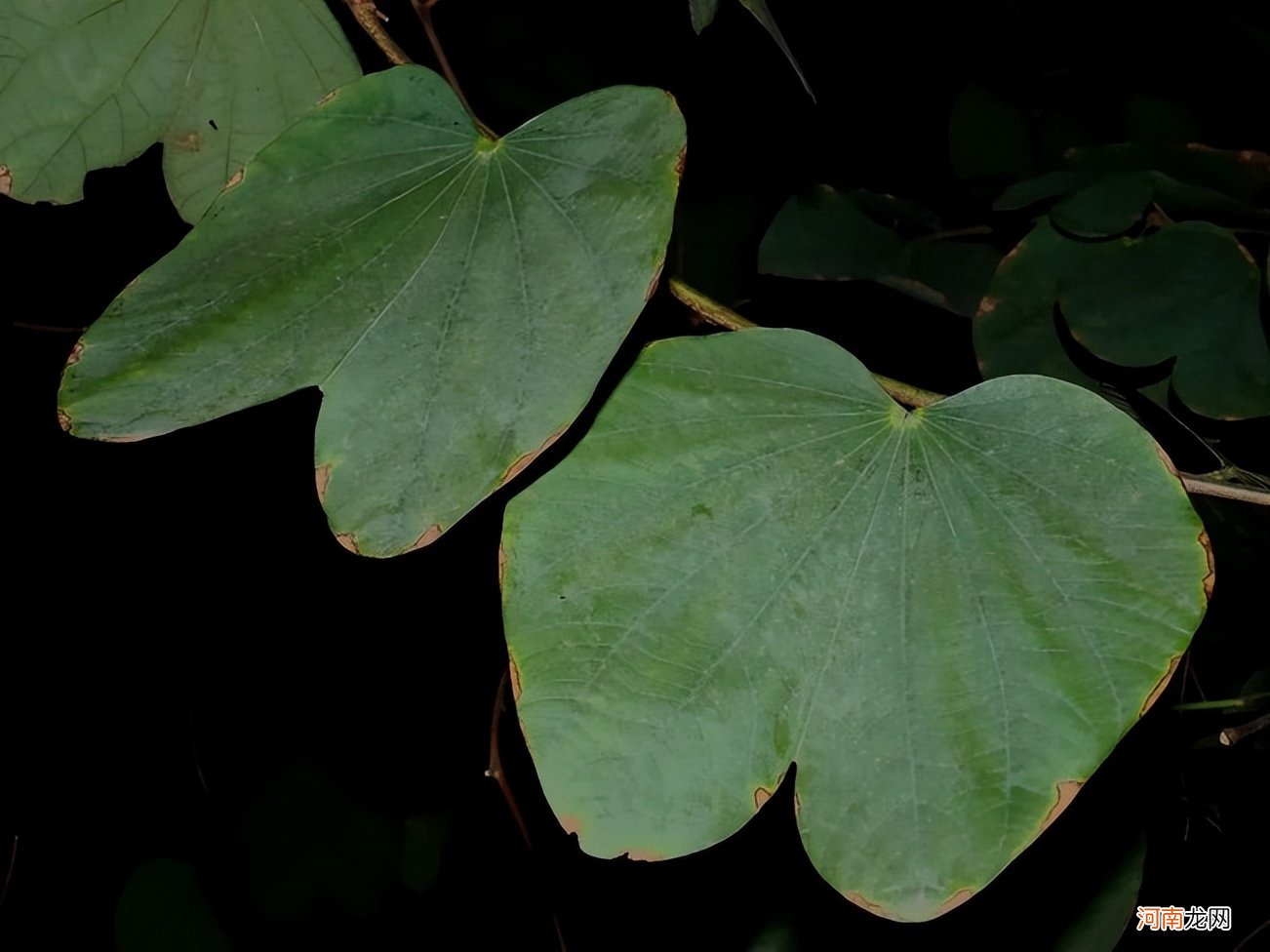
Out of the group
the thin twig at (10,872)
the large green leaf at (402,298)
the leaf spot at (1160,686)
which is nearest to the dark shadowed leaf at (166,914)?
the thin twig at (10,872)

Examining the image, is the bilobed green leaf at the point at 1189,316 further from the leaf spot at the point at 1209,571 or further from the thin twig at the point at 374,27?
the thin twig at the point at 374,27

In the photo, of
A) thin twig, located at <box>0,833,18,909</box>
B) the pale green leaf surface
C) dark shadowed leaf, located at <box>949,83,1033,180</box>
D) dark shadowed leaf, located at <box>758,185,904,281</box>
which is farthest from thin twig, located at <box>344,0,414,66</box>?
thin twig, located at <box>0,833,18,909</box>

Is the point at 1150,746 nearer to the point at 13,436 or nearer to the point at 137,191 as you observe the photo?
the point at 137,191

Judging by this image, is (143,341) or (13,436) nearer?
(143,341)

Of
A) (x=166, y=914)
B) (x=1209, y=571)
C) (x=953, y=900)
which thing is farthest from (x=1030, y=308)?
(x=166, y=914)

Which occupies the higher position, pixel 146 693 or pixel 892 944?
pixel 146 693

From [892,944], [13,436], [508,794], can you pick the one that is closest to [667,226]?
[508,794]

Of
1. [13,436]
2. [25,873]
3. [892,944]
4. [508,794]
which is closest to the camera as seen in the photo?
[508,794]
